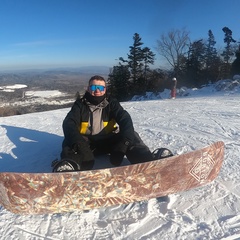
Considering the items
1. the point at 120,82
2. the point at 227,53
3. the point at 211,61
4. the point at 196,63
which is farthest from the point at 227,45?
the point at 120,82

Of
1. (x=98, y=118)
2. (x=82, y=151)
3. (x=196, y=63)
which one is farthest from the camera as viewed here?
(x=196, y=63)

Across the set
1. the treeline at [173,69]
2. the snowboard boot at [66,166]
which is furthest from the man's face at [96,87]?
the treeline at [173,69]

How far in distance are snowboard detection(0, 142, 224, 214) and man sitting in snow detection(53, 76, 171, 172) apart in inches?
→ 16.3

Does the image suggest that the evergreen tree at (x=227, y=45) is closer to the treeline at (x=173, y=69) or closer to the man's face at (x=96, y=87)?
the treeline at (x=173, y=69)

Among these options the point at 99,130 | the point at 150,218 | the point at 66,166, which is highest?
the point at 99,130

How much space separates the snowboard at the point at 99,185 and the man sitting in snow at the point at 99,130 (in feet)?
1.36

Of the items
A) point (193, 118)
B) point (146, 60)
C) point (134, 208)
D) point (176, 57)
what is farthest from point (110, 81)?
point (134, 208)

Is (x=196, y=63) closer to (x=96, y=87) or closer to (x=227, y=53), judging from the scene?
(x=227, y=53)

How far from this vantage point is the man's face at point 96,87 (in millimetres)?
3088

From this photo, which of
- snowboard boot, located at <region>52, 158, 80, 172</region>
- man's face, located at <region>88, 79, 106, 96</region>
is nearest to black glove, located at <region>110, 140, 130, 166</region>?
snowboard boot, located at <region>52, 158, 80, 172</region>

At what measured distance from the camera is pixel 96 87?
10.1ft

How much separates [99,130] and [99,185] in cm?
114

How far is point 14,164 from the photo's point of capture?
11.9 ft

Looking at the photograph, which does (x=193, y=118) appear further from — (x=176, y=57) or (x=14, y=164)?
A: (x=176, y=57)
